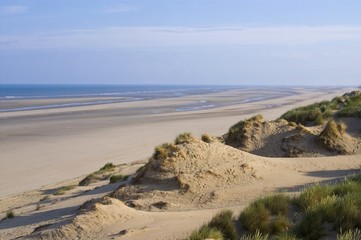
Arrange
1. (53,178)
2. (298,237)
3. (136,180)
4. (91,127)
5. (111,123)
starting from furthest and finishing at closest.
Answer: (111,123), (91,127), (53,178), (136,180), (298,237)

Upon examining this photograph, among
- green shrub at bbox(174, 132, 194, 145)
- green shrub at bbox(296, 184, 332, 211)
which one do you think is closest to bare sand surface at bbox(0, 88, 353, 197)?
green shrub at bbox(174, 132, 194, 145)

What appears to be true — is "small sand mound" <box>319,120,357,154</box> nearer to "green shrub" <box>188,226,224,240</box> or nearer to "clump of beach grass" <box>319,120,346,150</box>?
"clump of beach grass" <box>319,120,346,150</box>

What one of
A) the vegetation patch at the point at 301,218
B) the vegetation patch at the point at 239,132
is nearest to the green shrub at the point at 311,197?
the vegetation patch at the point at 301,218

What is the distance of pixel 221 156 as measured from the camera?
12992 millimetres

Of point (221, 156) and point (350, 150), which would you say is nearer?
point (221, 156)

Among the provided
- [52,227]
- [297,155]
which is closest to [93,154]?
[297,155]

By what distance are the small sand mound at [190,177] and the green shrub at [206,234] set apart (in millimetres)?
3408

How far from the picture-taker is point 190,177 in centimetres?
1177

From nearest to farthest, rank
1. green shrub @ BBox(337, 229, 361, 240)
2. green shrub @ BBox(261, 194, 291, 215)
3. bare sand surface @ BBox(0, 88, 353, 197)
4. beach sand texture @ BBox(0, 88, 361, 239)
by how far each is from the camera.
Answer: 1. green shrub @ BBox(337, 229, 361, 240)
2. green shrub @ BBox(261, 194, 291, 215)
3. beach sand texture @ BBox(0, 88, 361, 239)
4. bare sand surface @ BBox(0, 88, 353, 197)

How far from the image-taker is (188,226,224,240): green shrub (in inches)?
272

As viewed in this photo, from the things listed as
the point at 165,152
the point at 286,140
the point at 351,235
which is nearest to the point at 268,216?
the point at 351,235

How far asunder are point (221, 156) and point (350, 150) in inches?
224

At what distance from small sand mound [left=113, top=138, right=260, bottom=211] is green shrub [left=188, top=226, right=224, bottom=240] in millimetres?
3408

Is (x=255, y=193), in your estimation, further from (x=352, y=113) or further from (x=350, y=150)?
(x=352, y=113)
